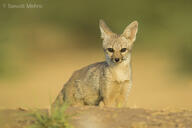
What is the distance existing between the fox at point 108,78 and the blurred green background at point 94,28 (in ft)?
20.3

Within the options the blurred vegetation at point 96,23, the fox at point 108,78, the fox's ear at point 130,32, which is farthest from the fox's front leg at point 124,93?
the blurred vegetation at point 96,23

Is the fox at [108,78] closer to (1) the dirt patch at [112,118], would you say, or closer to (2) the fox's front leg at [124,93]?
(2) the fox's front leg at [124,93]

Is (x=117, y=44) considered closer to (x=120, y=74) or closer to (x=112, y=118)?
(x=120, y=74)

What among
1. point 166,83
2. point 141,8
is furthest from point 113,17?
point 166,83

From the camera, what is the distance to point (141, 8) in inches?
773

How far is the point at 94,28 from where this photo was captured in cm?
1995

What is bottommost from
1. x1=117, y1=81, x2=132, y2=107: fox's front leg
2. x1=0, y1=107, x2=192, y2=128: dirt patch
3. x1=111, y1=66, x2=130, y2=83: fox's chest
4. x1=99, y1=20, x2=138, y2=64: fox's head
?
x1=0, y1=107, x2=192, y2=128: dirt patch

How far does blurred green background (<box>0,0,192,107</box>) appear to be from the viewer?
57.6 feet

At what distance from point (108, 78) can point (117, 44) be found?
0.52 m

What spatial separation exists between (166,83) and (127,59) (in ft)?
20.1

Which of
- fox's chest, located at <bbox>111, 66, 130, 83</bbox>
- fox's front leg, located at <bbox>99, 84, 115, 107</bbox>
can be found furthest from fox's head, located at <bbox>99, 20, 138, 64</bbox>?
fox's front leg, located at <bbox>99, 84, 115, 107</bbox>

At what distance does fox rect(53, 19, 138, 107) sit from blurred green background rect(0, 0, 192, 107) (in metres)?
6.19

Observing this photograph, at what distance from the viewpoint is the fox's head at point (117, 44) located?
9.35 metres

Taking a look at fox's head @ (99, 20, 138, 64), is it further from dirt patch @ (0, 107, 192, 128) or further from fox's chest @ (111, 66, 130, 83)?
dirt patch @ (0, 107, 192, 128)
